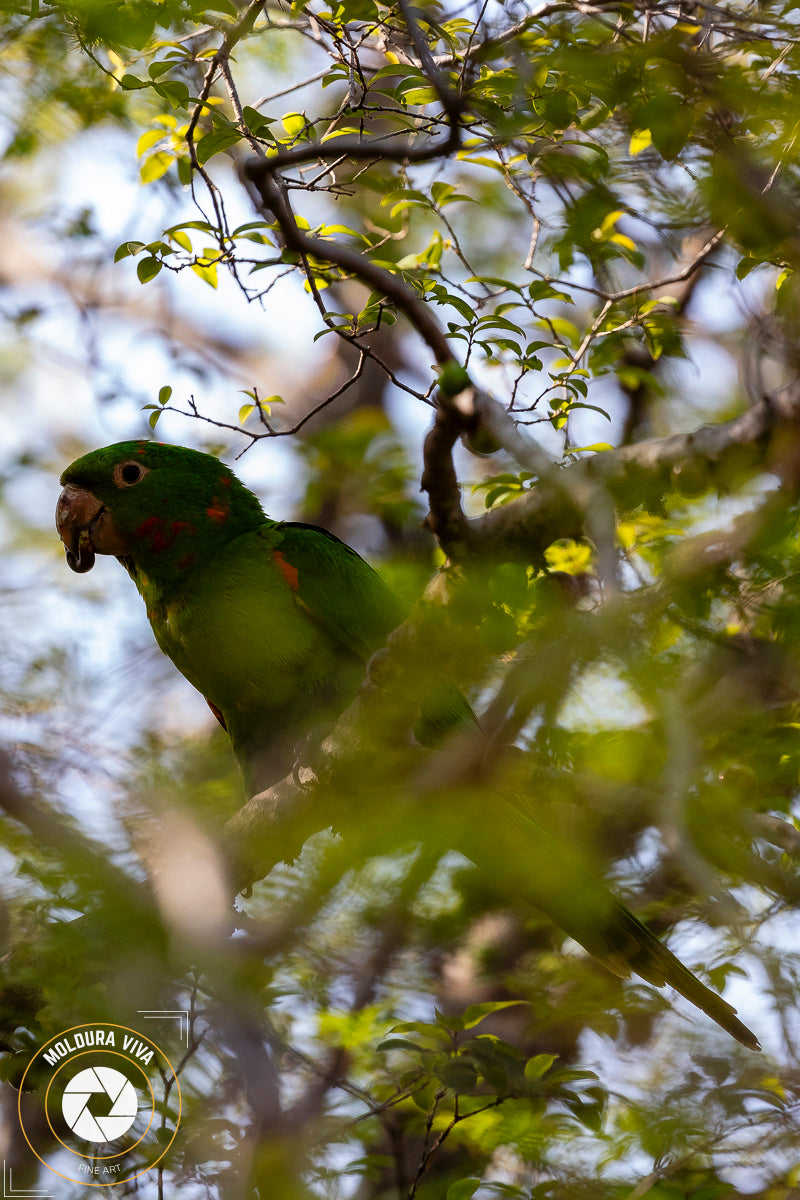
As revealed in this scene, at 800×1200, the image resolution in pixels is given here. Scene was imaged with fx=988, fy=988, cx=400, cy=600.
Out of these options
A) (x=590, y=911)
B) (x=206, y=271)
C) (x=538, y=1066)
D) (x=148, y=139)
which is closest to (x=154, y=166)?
(x=148, y=139)

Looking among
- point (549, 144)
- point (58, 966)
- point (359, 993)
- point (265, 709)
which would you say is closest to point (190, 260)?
point (549, 144)

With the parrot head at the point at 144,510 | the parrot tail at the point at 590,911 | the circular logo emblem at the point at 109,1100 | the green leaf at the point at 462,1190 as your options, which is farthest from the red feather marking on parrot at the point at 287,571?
the green leaf at the point at 462,1190

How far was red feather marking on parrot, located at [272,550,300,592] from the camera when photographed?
12.8ft

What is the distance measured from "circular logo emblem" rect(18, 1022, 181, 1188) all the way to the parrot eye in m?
2.18

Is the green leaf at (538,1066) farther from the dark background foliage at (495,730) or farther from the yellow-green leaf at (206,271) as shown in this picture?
the yellow-green leaf at (206,271)

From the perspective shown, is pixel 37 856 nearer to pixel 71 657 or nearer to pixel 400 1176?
pixel 400 1176

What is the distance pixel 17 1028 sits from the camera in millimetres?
2875

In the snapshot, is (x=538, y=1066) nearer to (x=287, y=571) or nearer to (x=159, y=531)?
(x=287, y=571)

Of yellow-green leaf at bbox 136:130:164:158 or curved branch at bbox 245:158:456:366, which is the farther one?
yellow-green leaf at bbox 136:130:164:158

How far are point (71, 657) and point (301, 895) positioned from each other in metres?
2.09

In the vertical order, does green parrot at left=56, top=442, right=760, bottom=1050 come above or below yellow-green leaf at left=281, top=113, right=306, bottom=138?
below

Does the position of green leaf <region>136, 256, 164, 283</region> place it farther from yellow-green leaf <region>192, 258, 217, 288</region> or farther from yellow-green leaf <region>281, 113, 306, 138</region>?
yellow-green leaf <region>281, 113, 306, 138</region>

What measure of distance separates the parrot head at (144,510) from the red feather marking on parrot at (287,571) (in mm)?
260

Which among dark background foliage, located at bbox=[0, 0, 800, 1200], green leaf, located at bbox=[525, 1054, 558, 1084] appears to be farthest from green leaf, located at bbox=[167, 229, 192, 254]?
green leaf, located at bbox=[525, 1054, 558, 1084]
